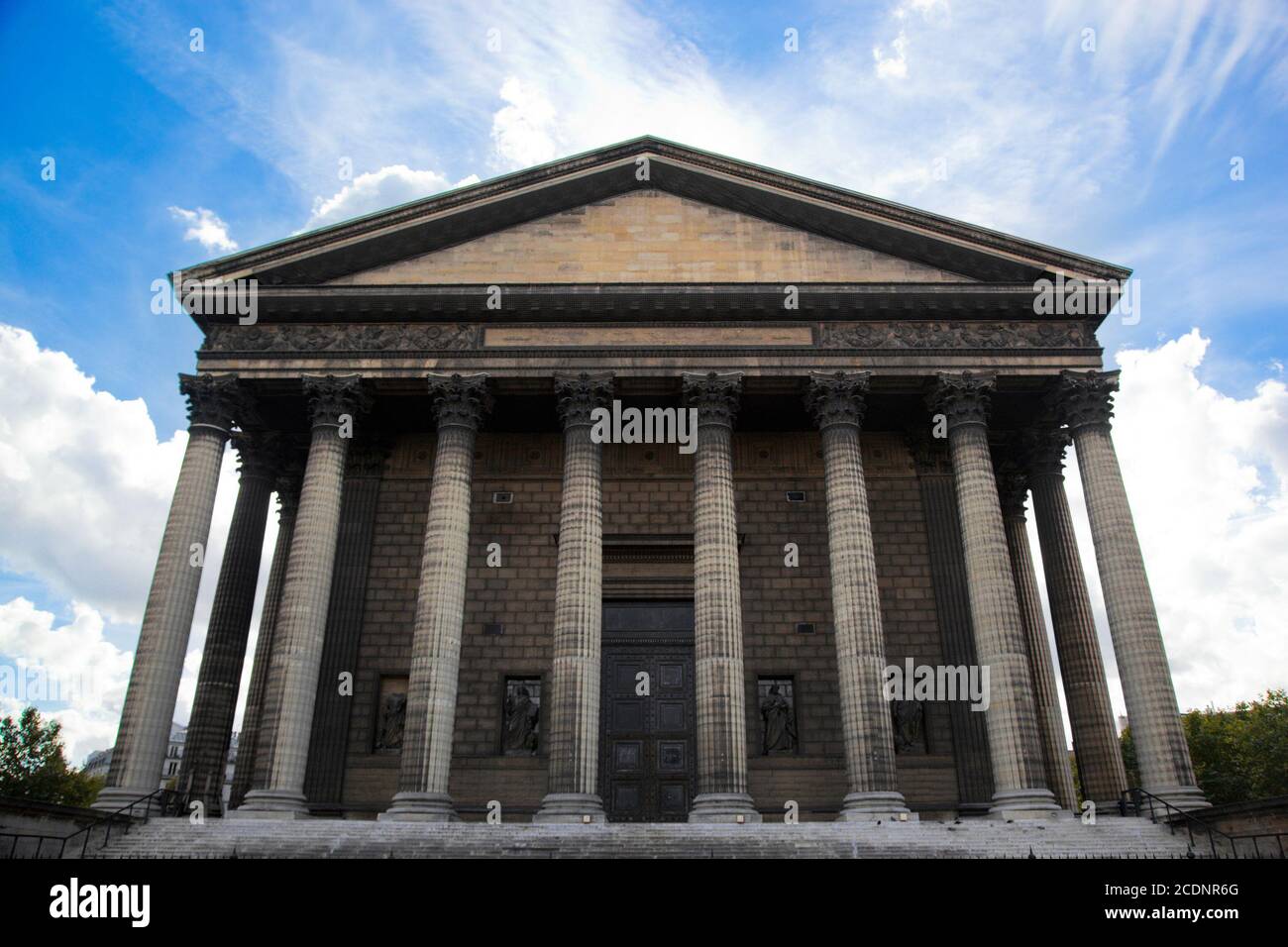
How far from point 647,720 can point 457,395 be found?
33.5 ft

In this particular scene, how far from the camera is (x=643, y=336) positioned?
25984 mm

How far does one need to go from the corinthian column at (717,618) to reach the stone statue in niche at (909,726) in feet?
15.3

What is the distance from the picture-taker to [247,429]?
27.6 metres

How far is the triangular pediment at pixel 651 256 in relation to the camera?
88.4 feet

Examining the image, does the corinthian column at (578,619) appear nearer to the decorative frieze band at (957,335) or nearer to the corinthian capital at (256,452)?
the decorative frieze band at (957,335)

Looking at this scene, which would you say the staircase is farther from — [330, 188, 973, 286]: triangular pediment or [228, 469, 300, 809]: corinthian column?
[330, 188, 973, 286]: triangular pediment

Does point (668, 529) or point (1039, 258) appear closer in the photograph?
point (1039, 258)

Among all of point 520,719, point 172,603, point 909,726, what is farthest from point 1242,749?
point 172,603

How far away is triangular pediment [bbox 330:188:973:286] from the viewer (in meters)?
26.9

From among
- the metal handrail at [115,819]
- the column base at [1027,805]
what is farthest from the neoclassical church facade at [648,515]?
the metal handrail at [115,819]
